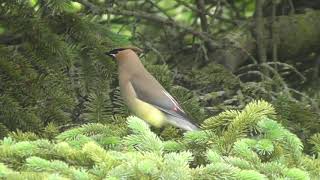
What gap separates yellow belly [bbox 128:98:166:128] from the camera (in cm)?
379

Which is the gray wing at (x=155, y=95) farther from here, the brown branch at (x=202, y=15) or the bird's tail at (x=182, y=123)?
the brown branch at (x=202, y=15)

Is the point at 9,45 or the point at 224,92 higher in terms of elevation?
the point at 9,45

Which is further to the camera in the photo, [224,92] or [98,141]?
[224,92]

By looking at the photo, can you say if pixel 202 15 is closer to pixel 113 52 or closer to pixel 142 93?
pixel 142 93

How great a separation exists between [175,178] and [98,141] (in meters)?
0.70

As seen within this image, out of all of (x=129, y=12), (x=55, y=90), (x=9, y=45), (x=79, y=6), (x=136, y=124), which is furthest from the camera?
(x=129, y=12)

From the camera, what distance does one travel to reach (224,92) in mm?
3959

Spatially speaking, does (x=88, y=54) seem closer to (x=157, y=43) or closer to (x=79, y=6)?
(x=79, y=6)

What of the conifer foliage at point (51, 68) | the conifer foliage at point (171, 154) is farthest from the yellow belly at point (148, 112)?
the conifer foliage at point (171, 154)

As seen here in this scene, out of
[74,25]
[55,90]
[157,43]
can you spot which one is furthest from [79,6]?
[157,43]

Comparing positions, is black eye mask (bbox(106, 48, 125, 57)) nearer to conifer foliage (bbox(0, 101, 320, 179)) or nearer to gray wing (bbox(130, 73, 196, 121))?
gray wing (bbox(130, 73, 196, 121))

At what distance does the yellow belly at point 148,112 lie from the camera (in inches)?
149

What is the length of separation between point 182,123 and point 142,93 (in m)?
0.57

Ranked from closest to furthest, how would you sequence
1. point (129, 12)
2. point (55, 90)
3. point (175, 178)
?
point (175, 178), point (55, 90), point (129, 12)
